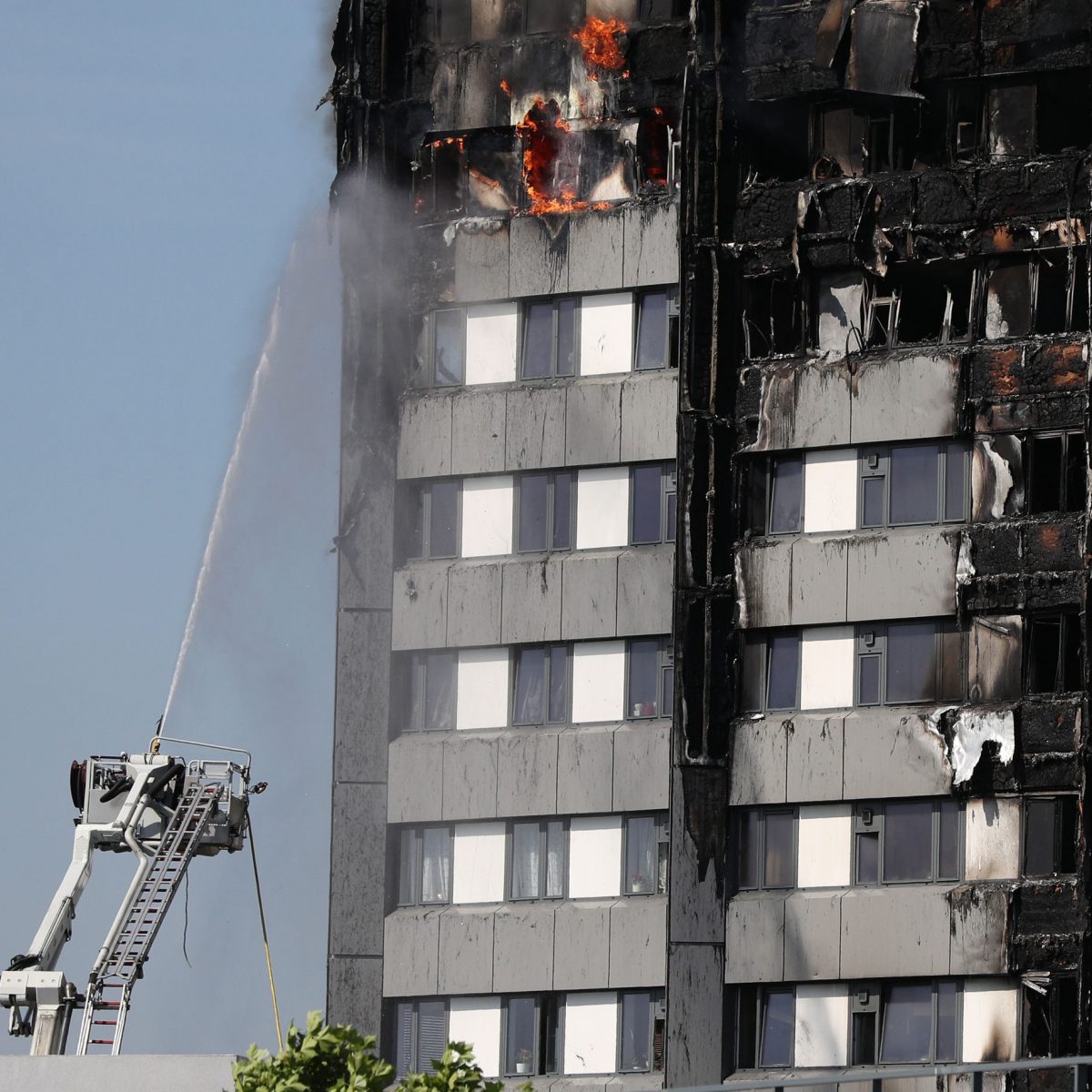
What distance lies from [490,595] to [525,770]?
4.27 m

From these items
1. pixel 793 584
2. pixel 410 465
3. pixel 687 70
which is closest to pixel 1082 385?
pixel 793 584

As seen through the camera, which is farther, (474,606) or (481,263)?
(481,263)

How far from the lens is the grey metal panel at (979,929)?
6259cm

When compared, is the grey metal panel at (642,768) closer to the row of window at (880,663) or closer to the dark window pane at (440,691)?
the row of window at (880,663)

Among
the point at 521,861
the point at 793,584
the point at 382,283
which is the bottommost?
the point at 521,861

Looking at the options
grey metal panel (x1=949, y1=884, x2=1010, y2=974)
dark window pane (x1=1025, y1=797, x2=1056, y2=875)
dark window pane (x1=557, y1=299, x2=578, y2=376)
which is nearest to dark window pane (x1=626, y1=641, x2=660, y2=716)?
dark window pane (x1=557, y1=299, x2=578, y2=376)

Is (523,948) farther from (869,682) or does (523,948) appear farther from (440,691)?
(869,682)

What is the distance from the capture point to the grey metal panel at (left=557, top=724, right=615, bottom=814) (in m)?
67.7

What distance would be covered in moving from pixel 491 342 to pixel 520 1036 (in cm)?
1652

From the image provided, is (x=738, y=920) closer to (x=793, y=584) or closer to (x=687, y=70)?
(x=793, y=584)

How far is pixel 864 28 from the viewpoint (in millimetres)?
67125

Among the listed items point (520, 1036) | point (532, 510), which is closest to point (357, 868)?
point (520, 1036)

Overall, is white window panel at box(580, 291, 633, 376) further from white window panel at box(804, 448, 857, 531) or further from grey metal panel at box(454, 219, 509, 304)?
white window panel at box(804, 448, 857, 531)

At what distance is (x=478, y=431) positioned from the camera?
7056cm
